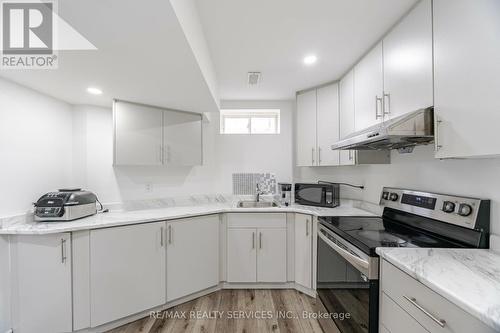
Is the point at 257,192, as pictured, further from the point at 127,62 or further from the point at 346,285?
the point at 127,62

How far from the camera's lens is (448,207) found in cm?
129

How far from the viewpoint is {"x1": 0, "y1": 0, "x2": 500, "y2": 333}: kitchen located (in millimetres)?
1026

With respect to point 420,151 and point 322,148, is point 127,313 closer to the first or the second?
point 322,148

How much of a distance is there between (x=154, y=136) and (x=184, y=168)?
0.61 metres

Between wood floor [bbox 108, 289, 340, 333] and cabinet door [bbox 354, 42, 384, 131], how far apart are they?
160 cm

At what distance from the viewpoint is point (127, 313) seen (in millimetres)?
1845

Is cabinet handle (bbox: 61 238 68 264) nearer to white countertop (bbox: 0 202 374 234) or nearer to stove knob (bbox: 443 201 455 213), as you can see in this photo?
white countertop (bbox: 0 202 374 234)

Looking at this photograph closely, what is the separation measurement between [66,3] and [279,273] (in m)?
2.67

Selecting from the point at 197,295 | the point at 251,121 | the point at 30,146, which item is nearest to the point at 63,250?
the point at 30,146

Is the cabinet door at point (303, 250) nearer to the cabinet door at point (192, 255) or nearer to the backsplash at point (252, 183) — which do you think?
the backsplash at point (252, 183)

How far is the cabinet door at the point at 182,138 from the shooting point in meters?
2.44

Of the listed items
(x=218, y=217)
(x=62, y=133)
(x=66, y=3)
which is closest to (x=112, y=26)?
(x=66, y=3)

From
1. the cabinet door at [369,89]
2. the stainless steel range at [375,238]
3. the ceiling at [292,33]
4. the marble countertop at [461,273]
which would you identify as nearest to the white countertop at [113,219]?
the stainless steel range at [375,238]

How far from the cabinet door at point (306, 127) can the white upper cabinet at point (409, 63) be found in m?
1.01
